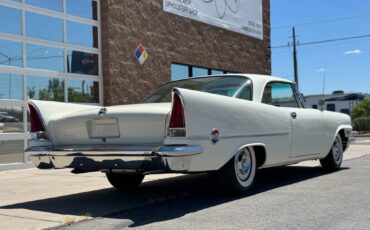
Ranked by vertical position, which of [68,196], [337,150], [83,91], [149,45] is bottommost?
[68,196]

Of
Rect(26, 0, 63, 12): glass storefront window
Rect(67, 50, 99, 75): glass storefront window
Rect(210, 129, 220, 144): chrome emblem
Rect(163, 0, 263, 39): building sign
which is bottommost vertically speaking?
Rect(210, 129, 220, 144): chrome emblem

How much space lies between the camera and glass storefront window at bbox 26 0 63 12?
11625mm

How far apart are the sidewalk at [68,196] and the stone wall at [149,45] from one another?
444 cm

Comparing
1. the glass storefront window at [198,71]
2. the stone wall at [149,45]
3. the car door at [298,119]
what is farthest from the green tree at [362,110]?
the car door at [298,119]

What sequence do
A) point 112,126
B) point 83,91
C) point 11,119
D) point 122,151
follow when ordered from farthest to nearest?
point 83,91 → point 11,119 → point 112,126 → point 122,151

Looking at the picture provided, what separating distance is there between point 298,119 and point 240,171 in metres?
1.58

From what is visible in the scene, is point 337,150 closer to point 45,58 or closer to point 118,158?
point 118,158

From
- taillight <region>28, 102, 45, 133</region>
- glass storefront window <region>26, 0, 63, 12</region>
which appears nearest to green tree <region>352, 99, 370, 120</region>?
glass storefront window <region>26, 0, 63, 12</region>

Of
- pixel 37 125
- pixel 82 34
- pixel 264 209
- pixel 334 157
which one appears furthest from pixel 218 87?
pixel 82 34

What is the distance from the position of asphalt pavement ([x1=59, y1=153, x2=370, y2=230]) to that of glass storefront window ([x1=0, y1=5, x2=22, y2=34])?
18.1ft

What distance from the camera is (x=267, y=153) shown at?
21.3ft

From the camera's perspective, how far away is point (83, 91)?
12.6m

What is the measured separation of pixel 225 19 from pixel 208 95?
1280 centimetres

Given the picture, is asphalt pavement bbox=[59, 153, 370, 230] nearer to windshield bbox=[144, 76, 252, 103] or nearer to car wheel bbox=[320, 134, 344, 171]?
car wheel bbox=[320, 134, 344, 171]
